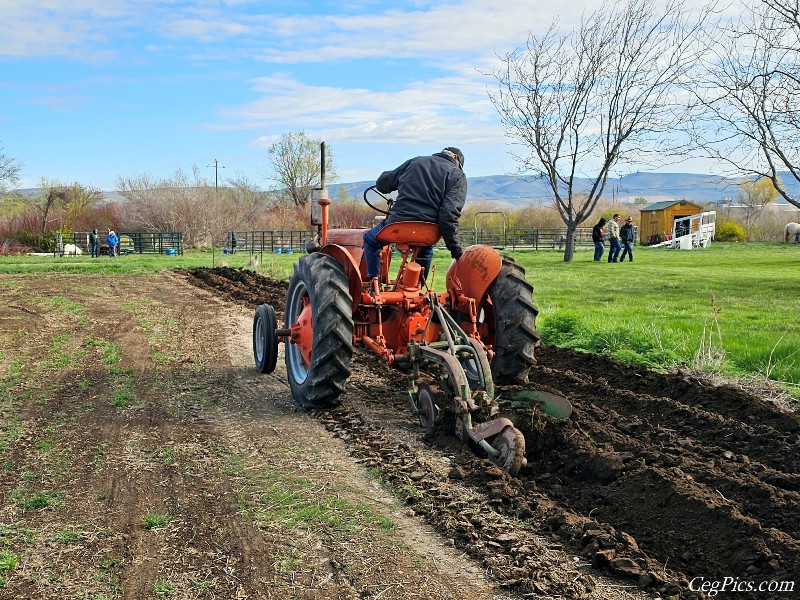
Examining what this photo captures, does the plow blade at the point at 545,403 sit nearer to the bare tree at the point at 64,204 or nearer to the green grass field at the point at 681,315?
the green grass field at the point at 681,315

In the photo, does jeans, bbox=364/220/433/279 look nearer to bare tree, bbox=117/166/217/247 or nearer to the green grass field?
the green grass field

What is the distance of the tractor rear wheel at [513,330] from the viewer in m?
6.12

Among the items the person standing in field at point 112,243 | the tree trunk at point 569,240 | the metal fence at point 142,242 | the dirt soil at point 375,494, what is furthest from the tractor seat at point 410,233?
the metal fence at point 142,242

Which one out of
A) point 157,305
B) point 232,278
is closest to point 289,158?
point 232,278

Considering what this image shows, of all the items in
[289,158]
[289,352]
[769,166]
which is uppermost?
[289,158]

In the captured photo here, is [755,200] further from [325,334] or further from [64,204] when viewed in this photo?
[325,334]

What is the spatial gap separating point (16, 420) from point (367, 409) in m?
2.60

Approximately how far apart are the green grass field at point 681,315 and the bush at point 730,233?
25.8 m

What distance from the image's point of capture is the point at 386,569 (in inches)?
136

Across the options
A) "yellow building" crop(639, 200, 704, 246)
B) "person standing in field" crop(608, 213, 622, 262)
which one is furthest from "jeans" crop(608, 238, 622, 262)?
"yellow building" crop(639, 200, 704, 246)

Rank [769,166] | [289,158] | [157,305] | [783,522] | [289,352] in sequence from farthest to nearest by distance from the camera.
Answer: [289,158], [769,166], [157,305], [289,352], [783,522]

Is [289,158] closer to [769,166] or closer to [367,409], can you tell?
[769,166]

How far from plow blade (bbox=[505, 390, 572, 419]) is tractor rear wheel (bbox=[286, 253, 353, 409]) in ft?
4.24

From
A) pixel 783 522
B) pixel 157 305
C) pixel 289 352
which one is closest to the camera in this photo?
pixel 783 522
